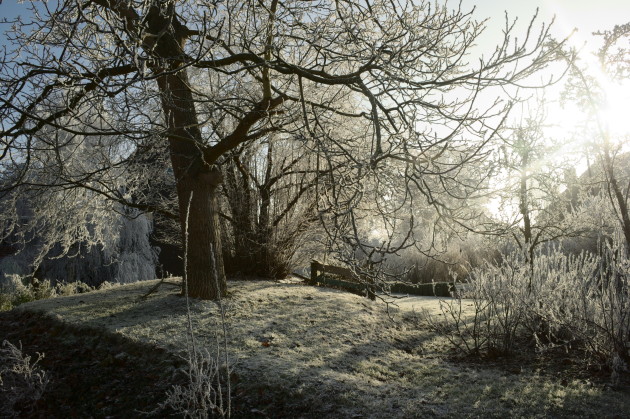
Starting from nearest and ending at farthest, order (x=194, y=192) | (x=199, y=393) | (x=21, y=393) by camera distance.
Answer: (x=199, y=393) → (x=21, y=393) → (x=194, y=192)

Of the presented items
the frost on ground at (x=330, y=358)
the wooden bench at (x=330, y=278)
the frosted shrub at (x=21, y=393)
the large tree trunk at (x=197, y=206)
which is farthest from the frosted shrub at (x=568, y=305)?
the frosted shrub at (x=21, y=393)

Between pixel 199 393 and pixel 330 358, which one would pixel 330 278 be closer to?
pixel 330 358

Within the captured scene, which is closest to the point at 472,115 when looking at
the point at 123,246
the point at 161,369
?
the point at 161,369

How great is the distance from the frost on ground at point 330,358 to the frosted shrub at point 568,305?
1.81ft

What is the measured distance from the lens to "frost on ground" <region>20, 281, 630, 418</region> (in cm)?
400

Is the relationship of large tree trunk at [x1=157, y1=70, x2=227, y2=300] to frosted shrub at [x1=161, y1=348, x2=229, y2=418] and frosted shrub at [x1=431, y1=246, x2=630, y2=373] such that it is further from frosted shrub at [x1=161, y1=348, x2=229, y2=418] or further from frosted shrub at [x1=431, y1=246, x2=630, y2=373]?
frosted shrub at [x1=431, y1=246, x2=630, y2=373]

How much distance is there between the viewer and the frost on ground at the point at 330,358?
4.00m

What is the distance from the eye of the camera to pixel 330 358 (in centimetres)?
519

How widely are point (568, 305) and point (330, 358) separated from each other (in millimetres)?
2798

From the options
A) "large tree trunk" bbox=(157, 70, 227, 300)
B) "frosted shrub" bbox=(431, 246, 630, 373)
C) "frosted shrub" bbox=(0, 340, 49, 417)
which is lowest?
"frosted shrub" bbox=(0, 340, 49, 417)

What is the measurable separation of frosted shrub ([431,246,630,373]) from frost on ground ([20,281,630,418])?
1.81 feet

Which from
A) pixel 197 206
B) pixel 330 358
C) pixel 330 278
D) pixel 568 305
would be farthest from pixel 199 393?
pixel 330 278

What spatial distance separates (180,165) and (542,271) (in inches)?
216

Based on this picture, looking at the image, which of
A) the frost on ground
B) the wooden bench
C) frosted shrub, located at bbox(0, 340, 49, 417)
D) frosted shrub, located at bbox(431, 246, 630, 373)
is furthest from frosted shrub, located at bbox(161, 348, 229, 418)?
the wooden bench
